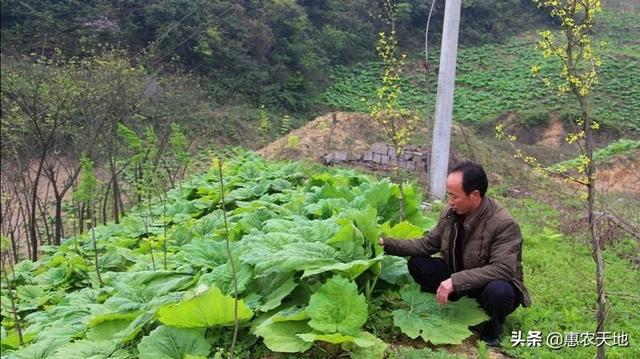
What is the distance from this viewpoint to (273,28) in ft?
88.8

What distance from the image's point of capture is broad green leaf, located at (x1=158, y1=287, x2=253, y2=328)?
2.92 meters

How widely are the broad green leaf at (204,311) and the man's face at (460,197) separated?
4.36ft

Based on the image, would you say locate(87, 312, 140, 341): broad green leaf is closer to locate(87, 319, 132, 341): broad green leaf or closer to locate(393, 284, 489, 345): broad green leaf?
locate(87, 319, 132, 341): broad green leaf

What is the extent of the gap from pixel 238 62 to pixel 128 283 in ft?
75.1

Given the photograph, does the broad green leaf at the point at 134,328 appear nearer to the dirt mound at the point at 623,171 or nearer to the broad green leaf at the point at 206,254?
the broad green leaf at the point at 206,254

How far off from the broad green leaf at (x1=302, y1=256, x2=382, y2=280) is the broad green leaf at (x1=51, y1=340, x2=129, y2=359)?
1.18 metres

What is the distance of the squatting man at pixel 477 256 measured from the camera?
318 cm

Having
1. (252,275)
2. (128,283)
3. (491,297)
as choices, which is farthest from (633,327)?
(128,283)

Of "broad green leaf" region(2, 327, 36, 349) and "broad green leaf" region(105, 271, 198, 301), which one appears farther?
"broad green leaf" region(2, 327, 36, 349)

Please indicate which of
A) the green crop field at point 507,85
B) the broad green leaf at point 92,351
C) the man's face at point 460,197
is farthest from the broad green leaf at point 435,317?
the green crop field at point 507,85

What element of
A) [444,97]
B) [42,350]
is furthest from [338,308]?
[444,97]

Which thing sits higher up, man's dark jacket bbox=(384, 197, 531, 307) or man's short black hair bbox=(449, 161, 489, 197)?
man's short black hair bbox=(449, 161, 489, 197)

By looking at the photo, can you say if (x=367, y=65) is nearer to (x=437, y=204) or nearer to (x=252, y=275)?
(x=437, y=204)

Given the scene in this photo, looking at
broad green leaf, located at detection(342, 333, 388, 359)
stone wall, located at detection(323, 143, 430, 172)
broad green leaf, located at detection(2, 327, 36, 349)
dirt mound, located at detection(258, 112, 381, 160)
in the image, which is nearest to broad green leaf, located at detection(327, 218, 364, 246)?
broad green leaf, located at detection(342, 333, 388, 359)
